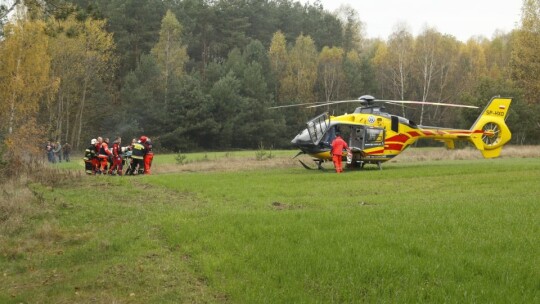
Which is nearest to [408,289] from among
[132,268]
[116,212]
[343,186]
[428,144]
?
[132,268]

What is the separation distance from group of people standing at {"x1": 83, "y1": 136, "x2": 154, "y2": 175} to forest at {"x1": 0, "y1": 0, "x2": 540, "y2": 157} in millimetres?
11201

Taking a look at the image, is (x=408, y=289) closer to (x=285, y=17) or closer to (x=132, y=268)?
(x=132, y=268)

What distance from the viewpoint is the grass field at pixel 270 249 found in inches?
255

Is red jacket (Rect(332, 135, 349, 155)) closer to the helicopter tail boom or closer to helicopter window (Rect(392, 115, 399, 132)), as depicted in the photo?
helicopter window (Rect(392, 115, 399, 132))

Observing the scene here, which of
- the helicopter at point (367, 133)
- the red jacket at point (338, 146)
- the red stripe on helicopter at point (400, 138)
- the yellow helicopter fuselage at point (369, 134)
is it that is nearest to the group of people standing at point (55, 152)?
the helicopter at point (367, 133)

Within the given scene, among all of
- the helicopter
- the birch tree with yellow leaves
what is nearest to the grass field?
the helicopter

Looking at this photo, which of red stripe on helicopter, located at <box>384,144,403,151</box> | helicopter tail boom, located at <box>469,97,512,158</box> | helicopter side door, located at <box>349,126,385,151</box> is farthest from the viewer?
helicopter tail boom, located at <box>469,97,512,158</box>

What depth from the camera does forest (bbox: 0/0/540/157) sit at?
45094mm

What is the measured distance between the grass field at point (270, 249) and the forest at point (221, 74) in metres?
22.5

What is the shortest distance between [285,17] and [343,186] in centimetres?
6551

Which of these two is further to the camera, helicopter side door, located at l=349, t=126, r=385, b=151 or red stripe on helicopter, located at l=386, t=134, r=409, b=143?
red stripe on helicopter, located at l=386, t=134, r=409, b=143

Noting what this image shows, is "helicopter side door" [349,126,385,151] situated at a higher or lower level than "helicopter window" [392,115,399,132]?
lower

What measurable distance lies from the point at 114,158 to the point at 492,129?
1741 centimetres

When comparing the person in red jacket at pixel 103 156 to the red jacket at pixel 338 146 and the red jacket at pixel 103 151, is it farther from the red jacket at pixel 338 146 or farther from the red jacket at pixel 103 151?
the red jacket at pixel 338 146
